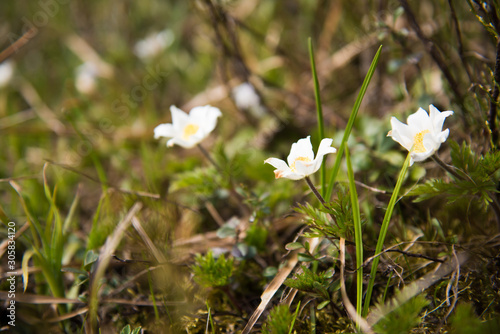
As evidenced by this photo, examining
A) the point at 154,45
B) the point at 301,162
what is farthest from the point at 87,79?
the point at 301,162

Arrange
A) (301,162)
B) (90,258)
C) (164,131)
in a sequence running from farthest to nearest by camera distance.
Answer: (164,131) → (90,258) → (301,162)

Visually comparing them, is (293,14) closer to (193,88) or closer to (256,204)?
(193,88)

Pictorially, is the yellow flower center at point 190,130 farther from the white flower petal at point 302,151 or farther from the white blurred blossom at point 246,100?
the white blurred blossom at point 246,100

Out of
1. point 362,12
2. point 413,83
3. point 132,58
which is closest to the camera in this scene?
point 413,83

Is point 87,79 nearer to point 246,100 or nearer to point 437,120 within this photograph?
point 246,100

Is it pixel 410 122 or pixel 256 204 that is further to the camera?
pixel 256 204

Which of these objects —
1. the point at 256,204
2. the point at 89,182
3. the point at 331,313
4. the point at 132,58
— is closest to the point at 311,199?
the point at 256,204

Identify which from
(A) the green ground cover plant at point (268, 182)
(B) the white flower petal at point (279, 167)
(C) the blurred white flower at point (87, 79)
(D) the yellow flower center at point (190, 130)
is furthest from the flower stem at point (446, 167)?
(C) the blurred white flower at point (87, 79)
